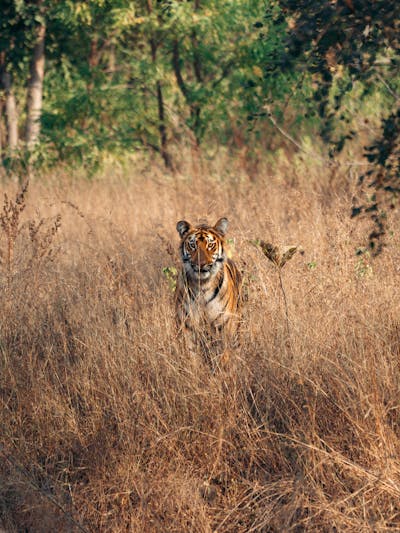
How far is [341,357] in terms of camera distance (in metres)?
4.89

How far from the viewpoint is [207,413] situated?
4.56 metres

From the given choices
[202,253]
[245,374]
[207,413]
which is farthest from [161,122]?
[207,413]

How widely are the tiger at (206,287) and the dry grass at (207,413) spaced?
0.49ft

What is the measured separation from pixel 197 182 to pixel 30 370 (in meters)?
6.43

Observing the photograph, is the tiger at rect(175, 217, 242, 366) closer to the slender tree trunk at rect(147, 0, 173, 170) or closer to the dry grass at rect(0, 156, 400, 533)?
the dry grass at rect(0, 156, 400, 533)

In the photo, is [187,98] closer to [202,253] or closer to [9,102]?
[9,102]

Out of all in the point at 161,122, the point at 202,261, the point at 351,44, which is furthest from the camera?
the point at 161,122

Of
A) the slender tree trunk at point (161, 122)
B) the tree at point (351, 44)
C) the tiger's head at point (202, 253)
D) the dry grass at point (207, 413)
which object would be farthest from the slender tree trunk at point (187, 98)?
the tree at point (351, 44)

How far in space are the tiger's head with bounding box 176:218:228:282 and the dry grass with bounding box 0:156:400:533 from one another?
32 cm

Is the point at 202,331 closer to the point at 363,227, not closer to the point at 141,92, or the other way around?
the point at 363,227

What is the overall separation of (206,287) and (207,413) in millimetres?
1550

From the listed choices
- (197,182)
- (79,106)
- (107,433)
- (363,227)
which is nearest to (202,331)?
(107,433)

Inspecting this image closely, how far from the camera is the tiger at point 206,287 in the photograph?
5832 mm

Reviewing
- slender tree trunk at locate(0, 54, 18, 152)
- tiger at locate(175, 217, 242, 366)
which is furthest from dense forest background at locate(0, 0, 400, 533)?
slender tree trunk at locate(0, 54, 18, 152)
